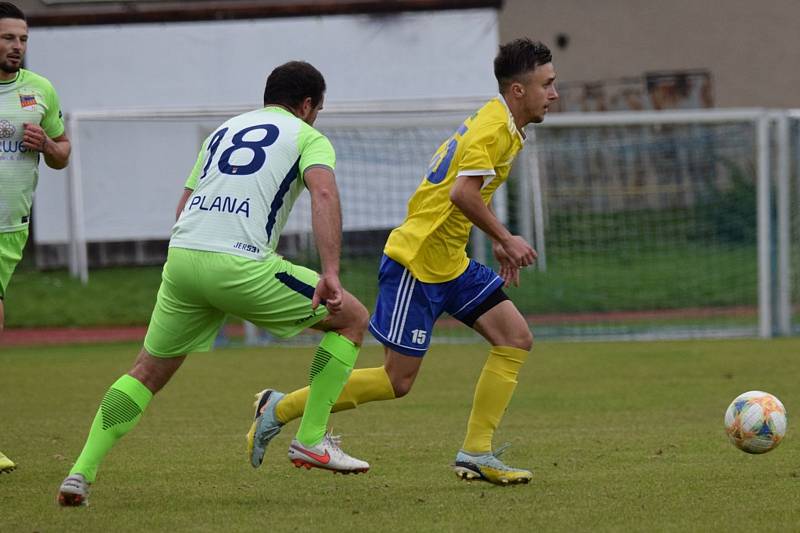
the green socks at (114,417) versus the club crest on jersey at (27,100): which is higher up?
the club crest on jersey at (27,100)

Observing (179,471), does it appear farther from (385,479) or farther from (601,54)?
(601,54)

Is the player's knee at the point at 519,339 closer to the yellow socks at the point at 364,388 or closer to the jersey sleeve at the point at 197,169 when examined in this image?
the yellow socks at the point at 364,388

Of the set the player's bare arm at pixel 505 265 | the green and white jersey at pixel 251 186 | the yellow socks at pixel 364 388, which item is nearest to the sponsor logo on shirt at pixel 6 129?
the green and white jersey at pixel 251 186

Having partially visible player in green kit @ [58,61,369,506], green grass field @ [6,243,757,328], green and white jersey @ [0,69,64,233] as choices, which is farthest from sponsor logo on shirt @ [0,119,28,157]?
green grass field @ [6,243,757,328]

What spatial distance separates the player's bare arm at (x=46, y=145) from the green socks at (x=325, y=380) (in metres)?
2.20

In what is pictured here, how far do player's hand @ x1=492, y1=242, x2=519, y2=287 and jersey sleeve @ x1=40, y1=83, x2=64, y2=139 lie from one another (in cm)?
267

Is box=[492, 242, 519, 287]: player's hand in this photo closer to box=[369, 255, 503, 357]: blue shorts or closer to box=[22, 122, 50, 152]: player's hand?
box=[369, 255, 503, 357]: blue shorts

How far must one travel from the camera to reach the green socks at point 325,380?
623 cm

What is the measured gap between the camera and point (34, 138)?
24.2 ft

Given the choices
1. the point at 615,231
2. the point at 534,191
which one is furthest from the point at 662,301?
the point at 534,191

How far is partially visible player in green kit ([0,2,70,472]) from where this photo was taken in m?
7.38

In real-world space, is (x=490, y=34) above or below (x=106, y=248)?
above

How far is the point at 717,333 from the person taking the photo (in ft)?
54.0

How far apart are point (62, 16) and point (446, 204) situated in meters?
17.6
